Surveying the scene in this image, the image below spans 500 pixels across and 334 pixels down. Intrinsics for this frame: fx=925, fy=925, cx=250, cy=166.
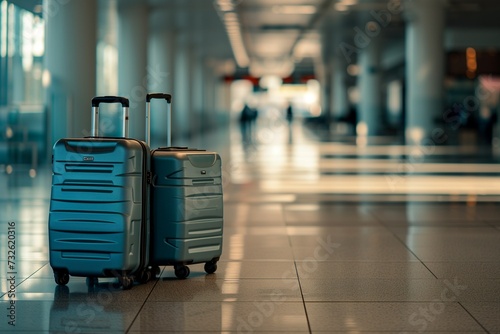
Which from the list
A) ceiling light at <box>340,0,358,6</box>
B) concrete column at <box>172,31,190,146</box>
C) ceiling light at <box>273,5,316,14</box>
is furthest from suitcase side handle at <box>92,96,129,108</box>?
concrete column at <box>172,31,190,146</box>

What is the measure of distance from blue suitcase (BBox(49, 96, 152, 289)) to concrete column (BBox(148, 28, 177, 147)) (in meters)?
29.2

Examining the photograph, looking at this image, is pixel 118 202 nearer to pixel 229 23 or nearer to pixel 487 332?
pixel 487 332

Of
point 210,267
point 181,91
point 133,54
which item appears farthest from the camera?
point 181,91

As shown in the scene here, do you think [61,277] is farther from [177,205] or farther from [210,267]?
[210,267]

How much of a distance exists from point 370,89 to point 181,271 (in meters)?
41.6

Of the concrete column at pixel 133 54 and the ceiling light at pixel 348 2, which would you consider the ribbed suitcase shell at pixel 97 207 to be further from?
the concrete column at pixel 133 54

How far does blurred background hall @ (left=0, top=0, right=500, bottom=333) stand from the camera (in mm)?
5840

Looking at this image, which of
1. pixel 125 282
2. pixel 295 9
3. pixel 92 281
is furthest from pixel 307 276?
pixel 295 9

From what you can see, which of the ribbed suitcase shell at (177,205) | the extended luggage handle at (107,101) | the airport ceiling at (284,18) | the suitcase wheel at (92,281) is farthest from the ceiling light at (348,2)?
the suitcase wheel at (92,281)

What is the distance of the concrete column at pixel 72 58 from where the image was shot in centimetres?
1983

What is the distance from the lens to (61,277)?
6648mm

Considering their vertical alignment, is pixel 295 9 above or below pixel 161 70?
above

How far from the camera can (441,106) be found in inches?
1241

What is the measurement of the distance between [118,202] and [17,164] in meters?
15.4
